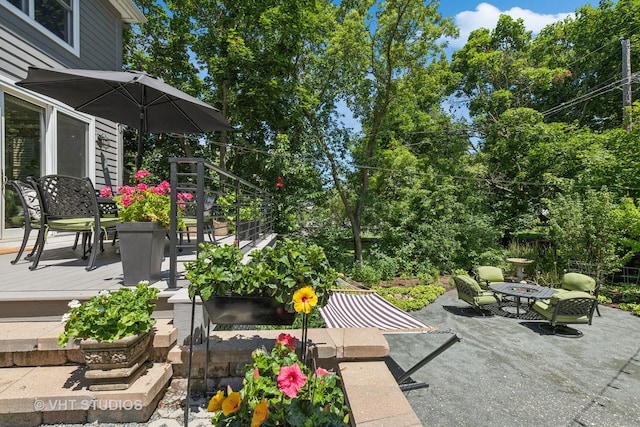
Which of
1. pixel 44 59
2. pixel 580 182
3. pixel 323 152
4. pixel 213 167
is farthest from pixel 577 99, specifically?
pixel 44 59

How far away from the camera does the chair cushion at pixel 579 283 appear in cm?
702

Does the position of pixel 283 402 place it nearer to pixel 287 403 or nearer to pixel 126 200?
pixel 287 403

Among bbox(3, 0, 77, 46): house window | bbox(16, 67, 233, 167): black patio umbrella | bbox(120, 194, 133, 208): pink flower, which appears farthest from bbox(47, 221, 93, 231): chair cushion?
bbox(3, 0, 77, 46): house window

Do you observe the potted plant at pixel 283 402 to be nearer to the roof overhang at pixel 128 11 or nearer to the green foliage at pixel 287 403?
the green foliage at pixel 287 403

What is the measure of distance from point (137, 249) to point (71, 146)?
197 inches

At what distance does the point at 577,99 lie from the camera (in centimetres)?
1363

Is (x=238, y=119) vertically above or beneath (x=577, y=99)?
beneath

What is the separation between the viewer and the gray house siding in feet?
16.0

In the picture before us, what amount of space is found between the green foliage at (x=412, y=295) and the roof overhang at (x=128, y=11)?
896 cm

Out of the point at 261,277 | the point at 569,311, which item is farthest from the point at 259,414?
the point at 569,311

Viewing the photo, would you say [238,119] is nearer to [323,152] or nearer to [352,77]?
[323,152]

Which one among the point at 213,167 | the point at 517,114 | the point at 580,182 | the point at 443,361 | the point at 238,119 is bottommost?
the point at 443,361

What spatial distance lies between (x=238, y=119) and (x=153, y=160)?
3360 mm

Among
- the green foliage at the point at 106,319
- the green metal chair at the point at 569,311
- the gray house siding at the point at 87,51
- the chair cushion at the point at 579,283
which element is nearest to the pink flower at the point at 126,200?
the green foliage at the point at 106,319
